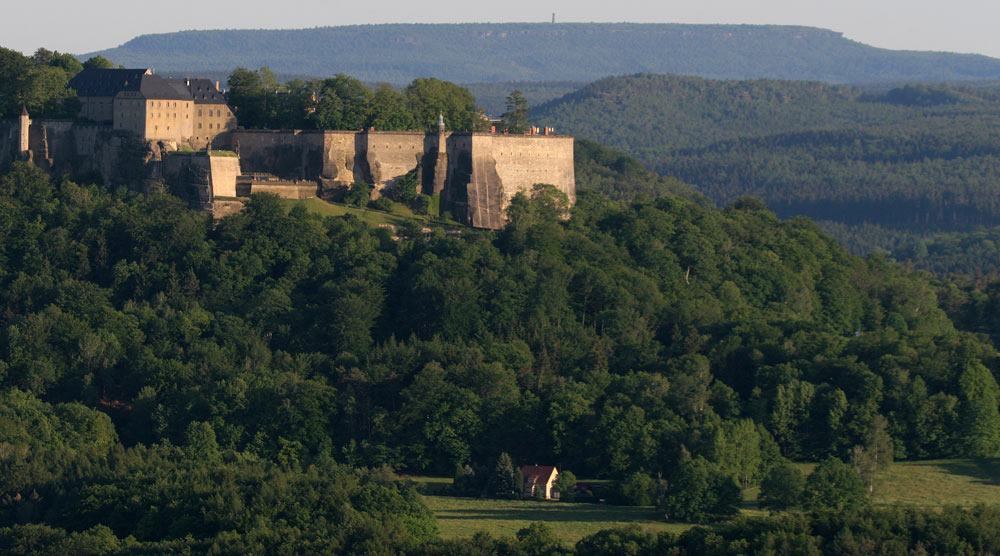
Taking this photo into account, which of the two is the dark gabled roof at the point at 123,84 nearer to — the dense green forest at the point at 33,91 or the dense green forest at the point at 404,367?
the dense green forest at the point at 33,91

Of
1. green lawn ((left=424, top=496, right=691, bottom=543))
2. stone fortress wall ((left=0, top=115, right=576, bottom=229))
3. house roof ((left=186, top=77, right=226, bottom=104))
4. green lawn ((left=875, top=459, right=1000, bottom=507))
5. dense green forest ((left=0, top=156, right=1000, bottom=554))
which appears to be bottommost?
green lawn ((left=424, top=496, right=691, bottom=543))

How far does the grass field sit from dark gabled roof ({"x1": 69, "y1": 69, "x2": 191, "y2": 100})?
2671 centimetres

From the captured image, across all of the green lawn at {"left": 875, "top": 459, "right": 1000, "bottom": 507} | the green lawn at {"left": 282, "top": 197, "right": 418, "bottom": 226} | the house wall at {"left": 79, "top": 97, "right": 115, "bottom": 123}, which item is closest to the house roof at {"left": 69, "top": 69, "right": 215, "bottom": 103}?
the house wall at {"left": 79, "top": 97, "right": 115, "bottom": 123}

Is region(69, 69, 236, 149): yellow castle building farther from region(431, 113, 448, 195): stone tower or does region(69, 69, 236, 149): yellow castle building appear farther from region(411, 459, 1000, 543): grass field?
region(411, 459, 1000, 543): grass field

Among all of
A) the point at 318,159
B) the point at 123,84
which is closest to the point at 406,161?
the point at 318,159

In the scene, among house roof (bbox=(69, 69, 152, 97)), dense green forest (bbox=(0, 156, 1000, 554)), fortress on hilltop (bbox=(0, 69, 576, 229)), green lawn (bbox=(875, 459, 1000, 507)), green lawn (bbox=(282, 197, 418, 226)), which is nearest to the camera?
dense green forest (bbox=(0, 156, 1000, 554))

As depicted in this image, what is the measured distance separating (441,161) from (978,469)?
102 feet

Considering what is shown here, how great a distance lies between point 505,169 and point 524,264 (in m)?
7.67

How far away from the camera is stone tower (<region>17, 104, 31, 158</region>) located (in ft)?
277

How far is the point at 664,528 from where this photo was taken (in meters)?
58.4

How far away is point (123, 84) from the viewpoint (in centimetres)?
8462

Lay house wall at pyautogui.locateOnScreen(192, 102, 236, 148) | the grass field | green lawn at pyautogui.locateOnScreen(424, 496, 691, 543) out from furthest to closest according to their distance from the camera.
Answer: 1. house wall at pyautogui.locateOnScreen(192, 102, 236, 148)
2. the grass field
3. green lawn at pyautogui.locateOnScreen(424, 496, 691, 543)

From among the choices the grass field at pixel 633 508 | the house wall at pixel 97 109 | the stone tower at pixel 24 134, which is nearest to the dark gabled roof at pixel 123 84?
the house wall at pixel 97 109

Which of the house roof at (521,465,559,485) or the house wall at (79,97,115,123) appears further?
the house wall at (79,97,115,123)
